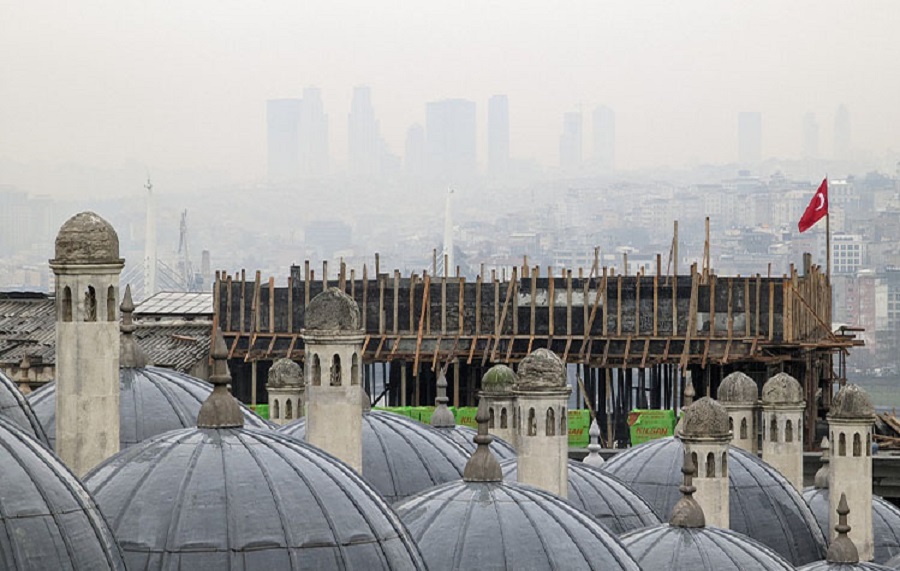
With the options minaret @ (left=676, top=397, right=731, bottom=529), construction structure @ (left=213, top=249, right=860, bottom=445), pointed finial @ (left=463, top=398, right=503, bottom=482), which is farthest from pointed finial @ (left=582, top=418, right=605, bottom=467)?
construction structure @ (left=213, top=249, right=860, bottom=445)

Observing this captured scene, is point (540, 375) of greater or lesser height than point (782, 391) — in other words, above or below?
above

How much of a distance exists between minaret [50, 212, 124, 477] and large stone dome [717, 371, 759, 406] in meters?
29.4

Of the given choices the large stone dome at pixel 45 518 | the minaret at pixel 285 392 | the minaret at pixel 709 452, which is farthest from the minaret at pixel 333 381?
the minaret at pixel 285 392

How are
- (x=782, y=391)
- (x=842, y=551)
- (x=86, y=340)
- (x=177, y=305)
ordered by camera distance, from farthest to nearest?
(x=177, y=305) → (x=782, y=391) → (x=842, y=551) → (x=86, y=340)

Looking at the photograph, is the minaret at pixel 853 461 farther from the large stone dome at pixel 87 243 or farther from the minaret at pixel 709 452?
the large stone dome at pixel 87 243

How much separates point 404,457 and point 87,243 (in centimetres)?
1303

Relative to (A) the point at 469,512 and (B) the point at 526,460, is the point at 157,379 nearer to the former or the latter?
(B) the point at 526,460

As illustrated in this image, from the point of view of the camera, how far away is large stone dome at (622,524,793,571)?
3822 centimetres

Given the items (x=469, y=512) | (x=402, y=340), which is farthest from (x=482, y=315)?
(x=469, y=512)

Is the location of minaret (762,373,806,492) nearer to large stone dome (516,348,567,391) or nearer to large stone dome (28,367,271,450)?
large stone dome (516,348,567,391)

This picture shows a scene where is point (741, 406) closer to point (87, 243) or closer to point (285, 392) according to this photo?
point (285, 392)

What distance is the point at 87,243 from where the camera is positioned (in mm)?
30750

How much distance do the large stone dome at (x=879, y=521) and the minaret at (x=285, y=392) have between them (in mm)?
12014

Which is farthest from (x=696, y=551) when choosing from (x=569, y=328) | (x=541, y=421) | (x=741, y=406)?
(x=569, y=328)
